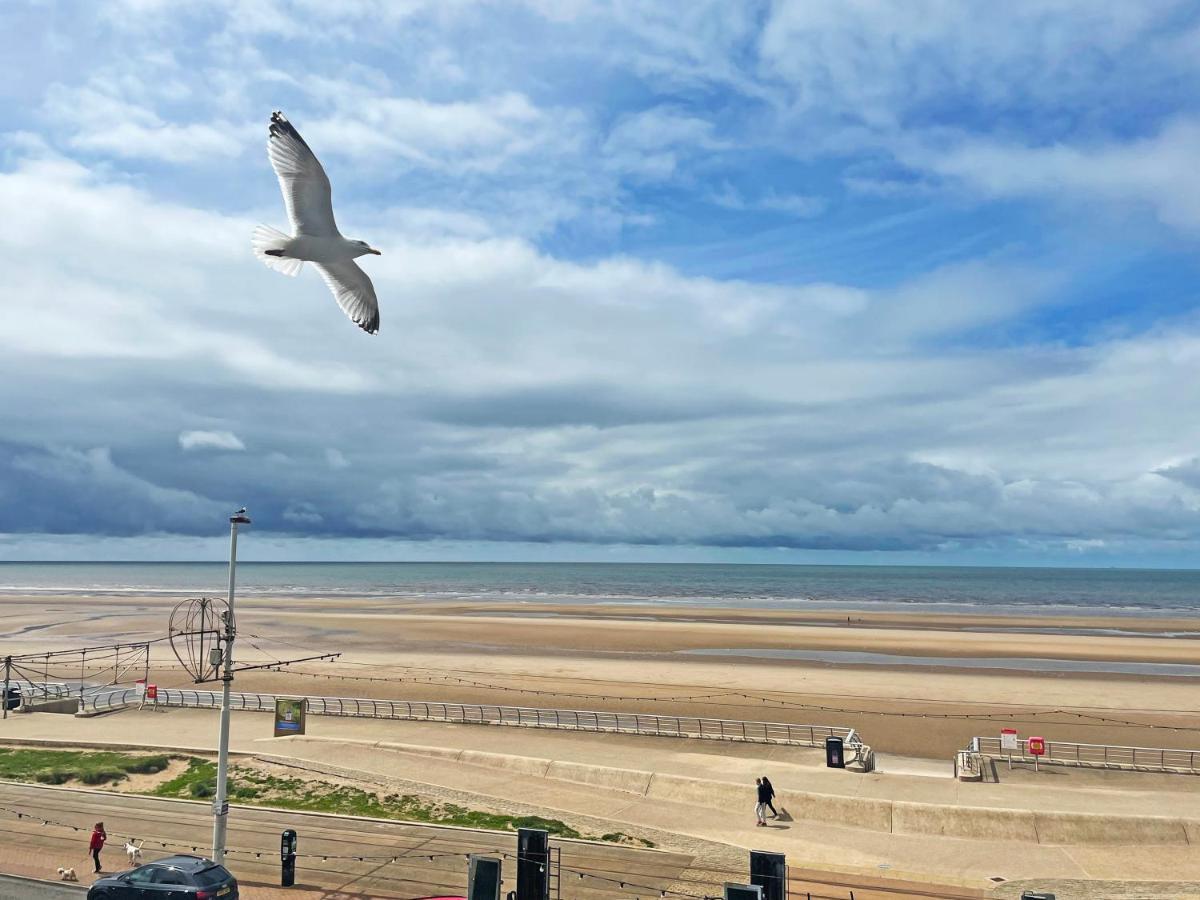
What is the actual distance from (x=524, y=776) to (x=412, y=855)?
718cm

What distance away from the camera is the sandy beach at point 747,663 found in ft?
138

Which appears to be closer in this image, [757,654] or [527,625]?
[757,654]

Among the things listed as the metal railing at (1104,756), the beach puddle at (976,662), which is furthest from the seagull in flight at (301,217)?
the beach puddle at (976,662)

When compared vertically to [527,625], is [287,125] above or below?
above

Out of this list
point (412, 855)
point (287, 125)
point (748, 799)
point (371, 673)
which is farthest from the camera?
point (371, 673)

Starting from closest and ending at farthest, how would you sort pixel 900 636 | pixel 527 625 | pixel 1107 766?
pixel 1107 766 < pixel 900 636 < pixel 527 625

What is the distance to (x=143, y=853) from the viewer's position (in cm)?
2080

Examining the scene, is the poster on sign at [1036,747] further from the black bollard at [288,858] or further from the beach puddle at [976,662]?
A: the beach puddle at [976,662]

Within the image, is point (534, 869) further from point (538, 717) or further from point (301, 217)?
point (538, 717)

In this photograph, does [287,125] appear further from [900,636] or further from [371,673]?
[900,636]

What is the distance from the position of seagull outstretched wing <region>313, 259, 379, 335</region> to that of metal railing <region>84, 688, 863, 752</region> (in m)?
26.4

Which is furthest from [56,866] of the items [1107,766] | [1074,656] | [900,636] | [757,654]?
[900,636]

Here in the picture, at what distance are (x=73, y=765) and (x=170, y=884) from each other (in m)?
16.3

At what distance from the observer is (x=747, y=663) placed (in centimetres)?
6162
